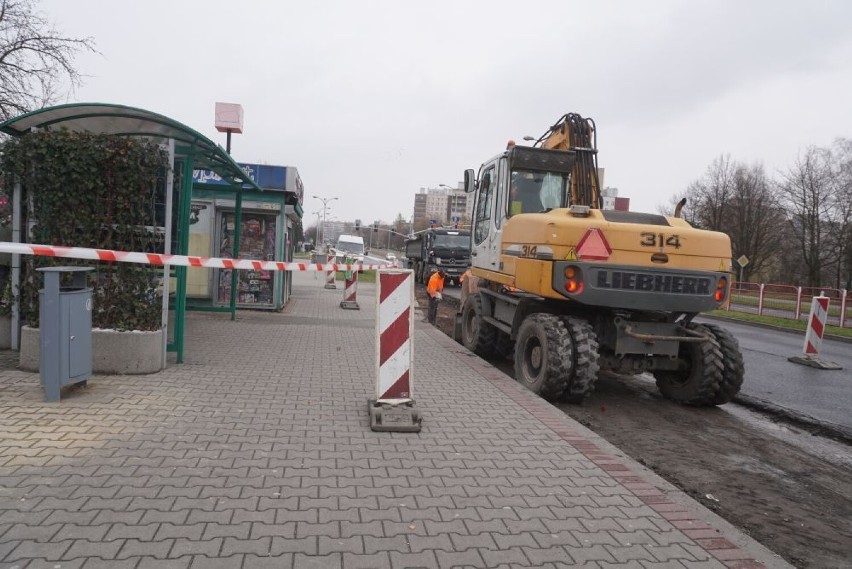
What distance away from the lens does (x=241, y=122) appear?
1316 centimetres

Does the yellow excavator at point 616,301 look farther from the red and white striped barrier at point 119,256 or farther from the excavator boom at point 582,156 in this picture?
the red and white striped barrier at point 119,256

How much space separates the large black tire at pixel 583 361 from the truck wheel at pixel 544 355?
0.08 meters

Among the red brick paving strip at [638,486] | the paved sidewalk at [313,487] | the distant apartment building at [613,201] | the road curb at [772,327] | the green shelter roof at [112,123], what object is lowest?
the road curb at [772,327]

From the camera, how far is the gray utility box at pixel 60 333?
4.92 m

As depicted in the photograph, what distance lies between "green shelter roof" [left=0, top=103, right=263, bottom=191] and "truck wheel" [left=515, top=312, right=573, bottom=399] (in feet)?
14.3

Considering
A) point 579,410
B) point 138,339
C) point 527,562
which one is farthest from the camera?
point 579,410

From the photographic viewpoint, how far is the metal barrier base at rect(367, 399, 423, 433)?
15.8 ft

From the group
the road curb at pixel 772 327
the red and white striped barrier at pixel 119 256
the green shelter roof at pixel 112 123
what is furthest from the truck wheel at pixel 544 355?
the road curb at pixel 772 327

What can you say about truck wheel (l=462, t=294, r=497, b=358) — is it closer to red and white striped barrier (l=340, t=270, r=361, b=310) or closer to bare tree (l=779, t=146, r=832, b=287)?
red and white striped barrier (l=340, t=270, r=361, b=310)

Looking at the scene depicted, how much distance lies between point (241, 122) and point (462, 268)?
1548 cm

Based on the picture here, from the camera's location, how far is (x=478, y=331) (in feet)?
30.9

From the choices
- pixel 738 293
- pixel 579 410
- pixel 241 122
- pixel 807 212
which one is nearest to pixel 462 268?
pixel 738 293

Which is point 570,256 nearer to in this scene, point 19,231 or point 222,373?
point 222,373

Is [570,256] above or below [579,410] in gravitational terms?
above
